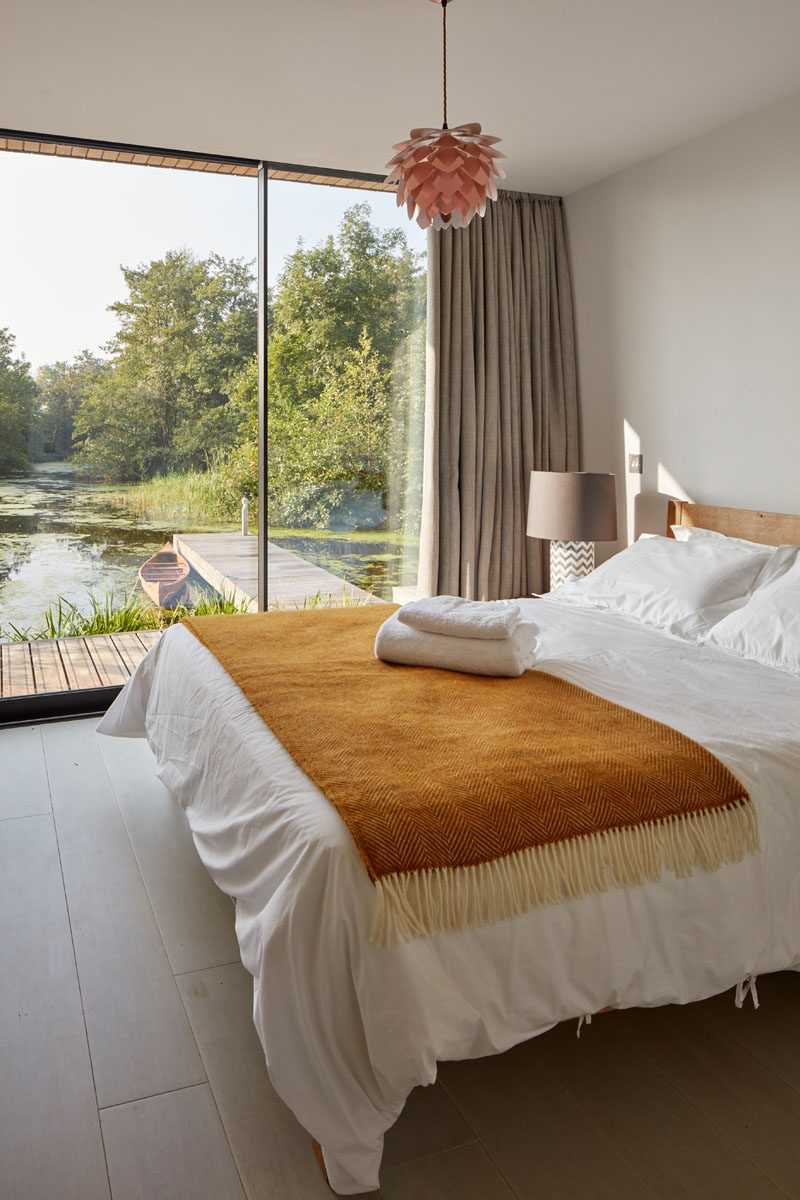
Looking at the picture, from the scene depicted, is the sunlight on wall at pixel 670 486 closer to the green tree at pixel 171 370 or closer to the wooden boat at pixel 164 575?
the green tree at pixel 171 370

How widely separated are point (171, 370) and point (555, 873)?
11.1 ft

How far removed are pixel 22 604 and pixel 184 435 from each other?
3.51 ft

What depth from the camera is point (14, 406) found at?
4.09 meters

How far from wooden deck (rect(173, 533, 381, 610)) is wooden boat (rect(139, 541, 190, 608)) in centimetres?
4

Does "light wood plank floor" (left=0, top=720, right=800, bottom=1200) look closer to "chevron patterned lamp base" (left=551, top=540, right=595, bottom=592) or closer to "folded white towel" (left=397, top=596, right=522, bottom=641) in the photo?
"folded white towel" (left=397, top=596, right=522, bottom=641)

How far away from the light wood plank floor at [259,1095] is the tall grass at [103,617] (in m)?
1.94

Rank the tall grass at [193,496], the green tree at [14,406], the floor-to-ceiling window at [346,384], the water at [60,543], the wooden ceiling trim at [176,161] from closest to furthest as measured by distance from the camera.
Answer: the wooden ceiling trim at [176,161] → the green tree at [14,406] → the water at [60,543] → the tall grass at [193,496] → the floor-to-ceiling window at [346,384]

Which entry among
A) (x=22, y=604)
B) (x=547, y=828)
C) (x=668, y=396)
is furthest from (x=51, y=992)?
(x=668, y=396)

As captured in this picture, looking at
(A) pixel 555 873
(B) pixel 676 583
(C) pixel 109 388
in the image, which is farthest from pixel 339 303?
(A) pixel 555 873

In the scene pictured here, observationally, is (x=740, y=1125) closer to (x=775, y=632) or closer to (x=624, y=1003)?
(x=624, y=1003)

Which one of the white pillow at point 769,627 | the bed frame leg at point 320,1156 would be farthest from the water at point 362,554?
the bed frame leg at point 320,1156

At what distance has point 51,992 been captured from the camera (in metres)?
2.14

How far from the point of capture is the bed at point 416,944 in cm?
154

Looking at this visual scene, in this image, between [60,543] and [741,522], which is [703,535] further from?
[60,543]
